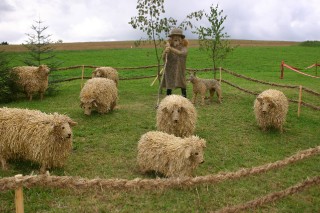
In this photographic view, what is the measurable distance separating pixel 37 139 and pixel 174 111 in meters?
2.92

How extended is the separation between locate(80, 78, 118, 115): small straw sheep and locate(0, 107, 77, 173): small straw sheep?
4.01m

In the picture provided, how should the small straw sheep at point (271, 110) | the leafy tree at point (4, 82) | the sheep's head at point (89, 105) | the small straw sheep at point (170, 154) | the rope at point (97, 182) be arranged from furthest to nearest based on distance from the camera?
the leafy tree at point (4, 82) < the sheep's head at point (89, 105) < the small straw sheep at point (271, 110) < the small straw sheep at point (170, 154) < the rope at point (97, 182)

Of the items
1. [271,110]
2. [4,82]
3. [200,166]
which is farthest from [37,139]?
[4,82]

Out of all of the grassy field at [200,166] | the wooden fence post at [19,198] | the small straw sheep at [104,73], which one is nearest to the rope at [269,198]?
the grassy field at [200,166]

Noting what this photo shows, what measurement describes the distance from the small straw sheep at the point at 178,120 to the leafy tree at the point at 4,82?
7.80 metres

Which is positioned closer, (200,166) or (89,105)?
(200,166)

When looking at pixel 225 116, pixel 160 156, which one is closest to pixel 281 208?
pixel 160 156

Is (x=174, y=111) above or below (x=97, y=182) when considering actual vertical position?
above

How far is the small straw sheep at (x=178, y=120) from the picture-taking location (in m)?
7.61

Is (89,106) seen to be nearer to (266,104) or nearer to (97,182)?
(266,104)

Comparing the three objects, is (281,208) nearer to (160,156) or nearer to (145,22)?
(160,156)

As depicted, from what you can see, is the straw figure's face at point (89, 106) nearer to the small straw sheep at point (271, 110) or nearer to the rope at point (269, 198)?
the small straw sheep at point (271, 110)

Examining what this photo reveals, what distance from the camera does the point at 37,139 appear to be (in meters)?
6.12

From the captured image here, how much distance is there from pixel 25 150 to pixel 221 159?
3991mm
